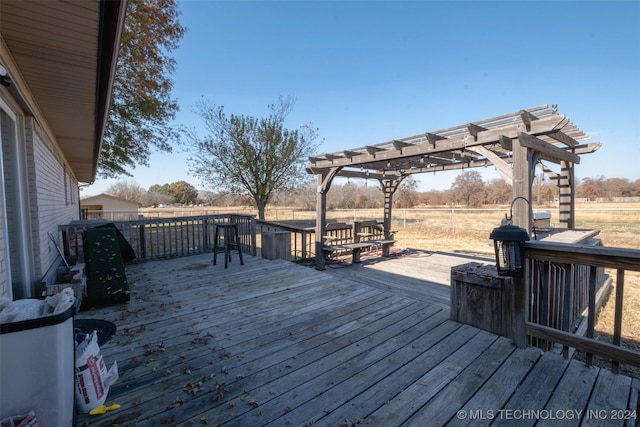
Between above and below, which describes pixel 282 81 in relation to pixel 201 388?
above

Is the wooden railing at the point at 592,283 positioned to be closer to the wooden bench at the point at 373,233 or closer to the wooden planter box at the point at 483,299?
the wooden planter box at the point at 483,299

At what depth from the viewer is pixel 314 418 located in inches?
60.2

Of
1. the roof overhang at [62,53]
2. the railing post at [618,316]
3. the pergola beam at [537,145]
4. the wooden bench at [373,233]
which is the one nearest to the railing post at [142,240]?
the roof overhang at [62,53]

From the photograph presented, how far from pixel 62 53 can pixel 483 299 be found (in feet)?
13.2

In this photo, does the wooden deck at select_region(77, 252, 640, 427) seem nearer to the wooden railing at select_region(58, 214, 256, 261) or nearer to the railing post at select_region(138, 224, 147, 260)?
the wooden railing at select_region(58, 214, 256, 261)

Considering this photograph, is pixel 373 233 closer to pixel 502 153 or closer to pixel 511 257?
pixel 502 153

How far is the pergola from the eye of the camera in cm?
331

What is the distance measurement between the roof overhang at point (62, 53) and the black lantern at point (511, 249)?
2948 millimetres

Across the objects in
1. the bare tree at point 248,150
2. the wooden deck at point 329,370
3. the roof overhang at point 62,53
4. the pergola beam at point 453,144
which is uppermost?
the bare tree at point 248,150

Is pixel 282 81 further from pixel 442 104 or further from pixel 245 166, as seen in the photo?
pixel 442 104

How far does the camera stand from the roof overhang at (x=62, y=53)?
1.49 meters

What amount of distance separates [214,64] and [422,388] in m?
11.3

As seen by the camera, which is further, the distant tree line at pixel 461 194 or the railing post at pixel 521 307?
the distant tree line at pixel 461 194

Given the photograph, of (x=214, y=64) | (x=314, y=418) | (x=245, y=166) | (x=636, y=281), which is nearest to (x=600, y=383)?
(x=314, y=418)
